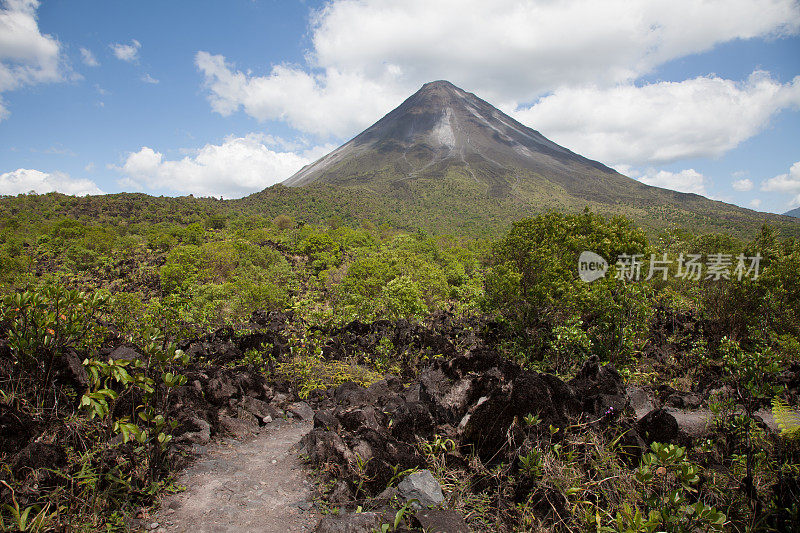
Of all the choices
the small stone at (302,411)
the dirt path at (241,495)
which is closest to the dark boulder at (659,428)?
the dirt path at (241,495)

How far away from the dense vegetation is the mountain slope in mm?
48058

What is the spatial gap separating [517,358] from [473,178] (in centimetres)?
9102

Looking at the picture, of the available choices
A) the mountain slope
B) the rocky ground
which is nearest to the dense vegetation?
the rocky ground

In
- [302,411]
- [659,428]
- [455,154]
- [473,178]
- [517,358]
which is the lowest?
[302,411]

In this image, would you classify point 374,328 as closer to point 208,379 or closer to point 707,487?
point 208,379

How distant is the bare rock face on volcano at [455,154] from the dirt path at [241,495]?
84740 millimetres

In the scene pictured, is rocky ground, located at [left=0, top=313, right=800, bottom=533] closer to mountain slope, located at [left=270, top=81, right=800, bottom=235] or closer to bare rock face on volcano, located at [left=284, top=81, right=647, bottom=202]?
mountain slope, located at [left=270, top=81, right=800, bottom=235]

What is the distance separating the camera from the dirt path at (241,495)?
282 cm

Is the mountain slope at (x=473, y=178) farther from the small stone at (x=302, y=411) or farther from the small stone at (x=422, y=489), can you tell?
→ the small stone at (x=422, y=489)

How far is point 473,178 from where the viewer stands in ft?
310

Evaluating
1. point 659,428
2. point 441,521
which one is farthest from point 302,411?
point 659,428

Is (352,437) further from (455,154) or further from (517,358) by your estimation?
(455,154)

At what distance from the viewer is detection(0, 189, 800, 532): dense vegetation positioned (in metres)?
2.69

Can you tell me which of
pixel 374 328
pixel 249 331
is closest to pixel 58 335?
pixel 249 331
